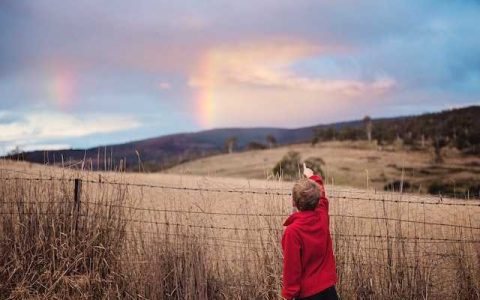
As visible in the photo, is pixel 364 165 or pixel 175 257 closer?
pixel 175 257

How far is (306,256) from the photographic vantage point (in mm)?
4527

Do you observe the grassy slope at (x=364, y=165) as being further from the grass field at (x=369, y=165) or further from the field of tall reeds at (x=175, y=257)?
the field of tall reeds at (x=175, y=257)

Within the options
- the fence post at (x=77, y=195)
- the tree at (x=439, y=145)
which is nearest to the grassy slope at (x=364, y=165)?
the tree at (x=439, y=145)

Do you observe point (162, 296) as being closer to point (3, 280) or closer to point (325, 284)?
point (3, 280)

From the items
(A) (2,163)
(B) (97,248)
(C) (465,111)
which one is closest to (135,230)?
(B) (97,248)

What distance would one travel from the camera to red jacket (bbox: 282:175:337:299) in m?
4.46

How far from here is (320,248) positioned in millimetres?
4559

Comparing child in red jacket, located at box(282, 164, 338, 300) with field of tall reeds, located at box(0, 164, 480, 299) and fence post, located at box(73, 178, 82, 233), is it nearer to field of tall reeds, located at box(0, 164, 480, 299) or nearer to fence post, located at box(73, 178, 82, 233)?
field of tall reeds, located at box(0, 164, 480, 299)

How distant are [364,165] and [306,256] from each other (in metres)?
39.9

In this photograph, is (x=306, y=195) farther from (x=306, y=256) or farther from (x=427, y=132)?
(x=427, y=132)

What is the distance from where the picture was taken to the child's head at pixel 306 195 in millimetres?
4445

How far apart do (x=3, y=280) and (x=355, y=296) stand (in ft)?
13.9

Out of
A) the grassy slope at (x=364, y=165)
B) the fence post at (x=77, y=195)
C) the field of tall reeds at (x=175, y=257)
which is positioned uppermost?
the fence post at (x=77, y=195)

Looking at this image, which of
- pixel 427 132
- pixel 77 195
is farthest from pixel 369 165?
pixel 77 195
